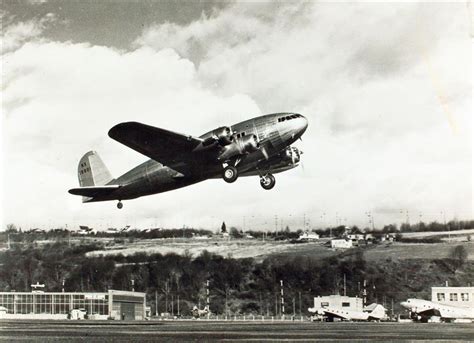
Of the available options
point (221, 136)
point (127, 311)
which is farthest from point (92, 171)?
point (127, 311)

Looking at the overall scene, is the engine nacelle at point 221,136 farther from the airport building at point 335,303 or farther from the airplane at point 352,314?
the airport building at point 335,303

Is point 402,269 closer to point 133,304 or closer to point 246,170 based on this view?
point 133,304

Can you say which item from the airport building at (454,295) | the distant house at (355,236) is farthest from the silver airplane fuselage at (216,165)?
the distant house at (355,236)

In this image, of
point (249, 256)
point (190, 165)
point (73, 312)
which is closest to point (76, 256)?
point (73, 312)

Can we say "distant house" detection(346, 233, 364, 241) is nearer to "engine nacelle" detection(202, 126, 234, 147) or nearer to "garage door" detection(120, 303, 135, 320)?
"garage door" detection(120, 303, 135, 320)

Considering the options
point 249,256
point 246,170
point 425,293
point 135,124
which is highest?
point 135,124

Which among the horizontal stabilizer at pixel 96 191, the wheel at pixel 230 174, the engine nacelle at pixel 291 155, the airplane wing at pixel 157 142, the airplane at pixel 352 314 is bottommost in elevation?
the airplane at pixel 352 314

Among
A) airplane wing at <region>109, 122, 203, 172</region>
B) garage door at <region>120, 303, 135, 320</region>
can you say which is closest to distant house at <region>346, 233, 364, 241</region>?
garage door at <region>120, 303, 135, 320</region>

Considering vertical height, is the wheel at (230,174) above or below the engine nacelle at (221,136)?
below
